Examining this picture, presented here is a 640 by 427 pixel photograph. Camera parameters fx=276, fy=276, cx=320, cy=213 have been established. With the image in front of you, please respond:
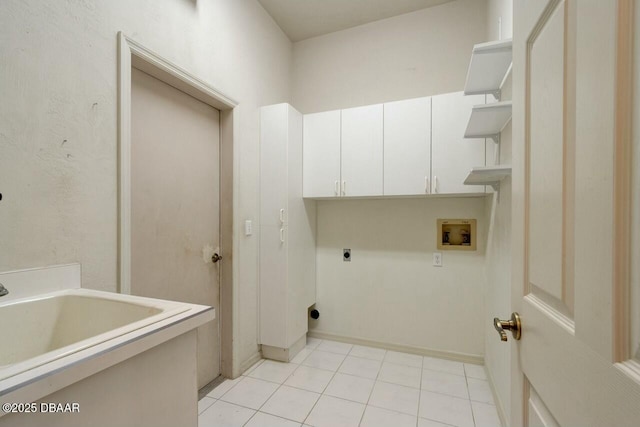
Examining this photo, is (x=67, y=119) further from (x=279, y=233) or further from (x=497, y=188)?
(x=497, y=188)


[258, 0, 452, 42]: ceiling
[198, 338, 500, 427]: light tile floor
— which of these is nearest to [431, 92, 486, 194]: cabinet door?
[258, 0, 452, 42]: ceiling

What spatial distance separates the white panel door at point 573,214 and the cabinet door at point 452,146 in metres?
1.35

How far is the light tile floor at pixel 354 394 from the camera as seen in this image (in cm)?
167

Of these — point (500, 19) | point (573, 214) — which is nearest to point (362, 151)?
point (500, 19)

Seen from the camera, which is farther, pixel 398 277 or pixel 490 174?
pixel 398 277

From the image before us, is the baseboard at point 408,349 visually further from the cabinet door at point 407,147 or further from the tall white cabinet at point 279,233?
the cabinet door at point 407,147

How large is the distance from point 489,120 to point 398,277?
153 centimetres

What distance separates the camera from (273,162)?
2332mm

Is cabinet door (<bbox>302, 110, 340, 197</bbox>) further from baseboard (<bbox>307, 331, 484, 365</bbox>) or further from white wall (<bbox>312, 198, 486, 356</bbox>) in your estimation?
baseboard (<bbox>307, 331, 484, 365</bbox>)

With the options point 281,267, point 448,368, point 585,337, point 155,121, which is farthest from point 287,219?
point 585,337

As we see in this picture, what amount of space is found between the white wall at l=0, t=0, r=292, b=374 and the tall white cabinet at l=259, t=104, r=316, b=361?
81 cm

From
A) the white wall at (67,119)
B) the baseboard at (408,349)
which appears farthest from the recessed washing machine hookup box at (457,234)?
the white wall at (67,119)

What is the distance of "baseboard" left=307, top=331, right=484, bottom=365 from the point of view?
235cm

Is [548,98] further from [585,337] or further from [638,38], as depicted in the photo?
[585,337]
